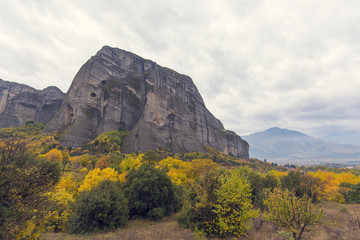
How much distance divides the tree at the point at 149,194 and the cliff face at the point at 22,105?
134m

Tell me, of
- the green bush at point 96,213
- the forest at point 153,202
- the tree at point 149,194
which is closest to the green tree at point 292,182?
the forest at point 153,202

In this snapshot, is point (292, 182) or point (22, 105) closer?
point (292, 182)

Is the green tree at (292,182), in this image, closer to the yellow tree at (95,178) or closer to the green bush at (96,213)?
the green bush at (96,213)

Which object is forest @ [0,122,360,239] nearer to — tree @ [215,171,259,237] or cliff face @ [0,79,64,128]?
tree @ [215,171,259,237]

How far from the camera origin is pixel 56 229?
819 inches

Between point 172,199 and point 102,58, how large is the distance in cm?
12179

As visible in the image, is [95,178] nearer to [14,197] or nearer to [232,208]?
[14,197]

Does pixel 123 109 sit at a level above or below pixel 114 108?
above

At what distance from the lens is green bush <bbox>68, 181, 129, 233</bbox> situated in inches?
781

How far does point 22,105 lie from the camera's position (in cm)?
12138

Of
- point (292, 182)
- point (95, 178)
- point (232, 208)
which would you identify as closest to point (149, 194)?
point (95, 178)

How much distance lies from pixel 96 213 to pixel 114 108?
10011 centimetres

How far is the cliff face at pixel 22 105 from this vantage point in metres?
115

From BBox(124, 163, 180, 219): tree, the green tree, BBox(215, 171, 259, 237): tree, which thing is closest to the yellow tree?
BBox(124, 163, 180, 219): tree
